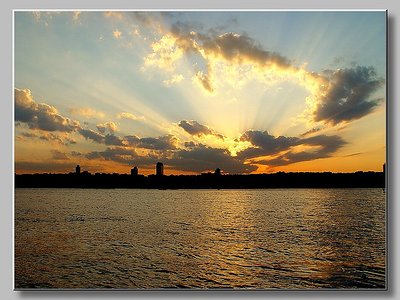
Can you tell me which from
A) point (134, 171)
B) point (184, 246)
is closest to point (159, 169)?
point (134, 171)

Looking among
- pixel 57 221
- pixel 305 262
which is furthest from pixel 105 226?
pixel 305 262

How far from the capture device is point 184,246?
6.26 metres

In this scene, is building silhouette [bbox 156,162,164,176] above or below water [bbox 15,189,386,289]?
above

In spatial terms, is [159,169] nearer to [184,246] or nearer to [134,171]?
[134,171]

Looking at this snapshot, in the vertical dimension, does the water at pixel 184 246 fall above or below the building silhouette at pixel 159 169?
below

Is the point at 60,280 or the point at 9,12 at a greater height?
the point at 9,12

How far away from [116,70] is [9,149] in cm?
139

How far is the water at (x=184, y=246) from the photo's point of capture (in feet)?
16.9

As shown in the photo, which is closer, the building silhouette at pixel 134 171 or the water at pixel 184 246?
the water at pixel 184 246

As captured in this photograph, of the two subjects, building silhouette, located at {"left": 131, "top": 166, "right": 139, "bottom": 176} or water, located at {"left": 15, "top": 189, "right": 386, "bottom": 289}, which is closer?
water, located at {"left": 15, "top": 189, "right": 386, "bottom": 289}

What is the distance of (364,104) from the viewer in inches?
207

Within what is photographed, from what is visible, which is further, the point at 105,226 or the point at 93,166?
the point at 105,226

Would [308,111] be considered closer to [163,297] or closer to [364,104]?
[364,104]

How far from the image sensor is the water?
16.9ft
